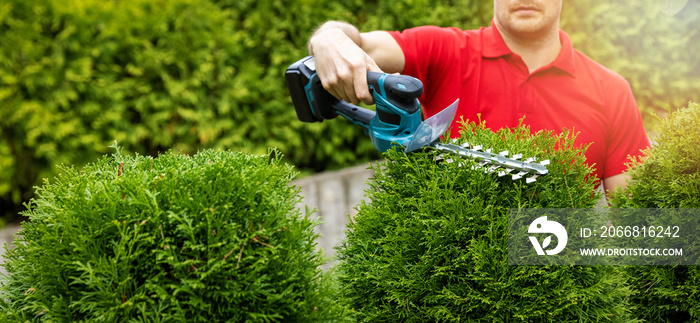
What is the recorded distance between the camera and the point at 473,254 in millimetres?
1698

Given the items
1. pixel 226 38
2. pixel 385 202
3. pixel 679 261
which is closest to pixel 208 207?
pixel 385 202

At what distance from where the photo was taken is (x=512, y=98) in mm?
2795

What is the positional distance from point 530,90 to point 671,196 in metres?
1.03

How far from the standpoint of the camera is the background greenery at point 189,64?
15.0ft

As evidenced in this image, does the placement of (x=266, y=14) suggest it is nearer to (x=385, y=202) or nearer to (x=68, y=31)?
(x=68, y=31)

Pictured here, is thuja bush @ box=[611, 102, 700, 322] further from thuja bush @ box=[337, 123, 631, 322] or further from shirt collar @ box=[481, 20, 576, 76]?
shirt collar @ box=[481, 20, 576, 76]

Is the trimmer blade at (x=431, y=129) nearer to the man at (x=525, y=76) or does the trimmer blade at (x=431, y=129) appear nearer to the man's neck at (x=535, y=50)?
the man at (x=525, y=76)

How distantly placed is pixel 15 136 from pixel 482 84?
4269 mm

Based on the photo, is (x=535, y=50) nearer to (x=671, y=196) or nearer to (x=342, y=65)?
(x=671, y=196)

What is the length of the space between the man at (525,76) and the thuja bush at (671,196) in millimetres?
662

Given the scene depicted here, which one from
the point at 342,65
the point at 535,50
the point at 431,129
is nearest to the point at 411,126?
the point at 431,129

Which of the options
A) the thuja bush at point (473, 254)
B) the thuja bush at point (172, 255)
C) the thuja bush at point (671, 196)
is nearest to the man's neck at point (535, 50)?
the thuja bush at point (671, 196)

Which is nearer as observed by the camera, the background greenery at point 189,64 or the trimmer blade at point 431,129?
the trimmer blade at point 431,129

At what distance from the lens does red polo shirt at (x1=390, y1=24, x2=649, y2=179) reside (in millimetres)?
2734
